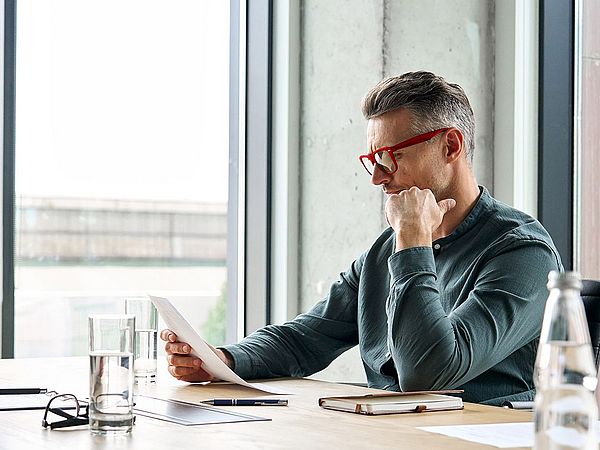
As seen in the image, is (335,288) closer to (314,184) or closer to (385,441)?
(385,441)

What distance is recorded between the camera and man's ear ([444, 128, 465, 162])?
2.34 m

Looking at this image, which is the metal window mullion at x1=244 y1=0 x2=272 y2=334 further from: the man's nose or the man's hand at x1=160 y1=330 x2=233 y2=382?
the man's hand at x1=160 y1=330 x2=233 y2=382

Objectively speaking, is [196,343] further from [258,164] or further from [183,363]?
[258,164]

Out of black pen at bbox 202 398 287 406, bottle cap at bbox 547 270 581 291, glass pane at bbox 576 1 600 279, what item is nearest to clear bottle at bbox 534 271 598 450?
bottle cap at bbox 547 270 581 291

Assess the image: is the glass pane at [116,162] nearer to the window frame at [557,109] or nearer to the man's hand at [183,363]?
the window frame at [557,109]

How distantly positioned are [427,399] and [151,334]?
590mm

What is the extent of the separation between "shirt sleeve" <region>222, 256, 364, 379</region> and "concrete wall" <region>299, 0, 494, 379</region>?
1440 millimetres

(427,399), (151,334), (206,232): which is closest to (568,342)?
(427,399)

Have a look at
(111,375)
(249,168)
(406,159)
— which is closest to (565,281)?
(111,375)

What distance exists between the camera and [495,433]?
1.40 meters

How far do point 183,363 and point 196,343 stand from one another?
9 centimetres

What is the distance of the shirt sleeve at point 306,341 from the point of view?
2191 mm

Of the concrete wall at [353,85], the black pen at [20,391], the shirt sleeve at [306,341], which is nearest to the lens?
the black pen at [20,391]

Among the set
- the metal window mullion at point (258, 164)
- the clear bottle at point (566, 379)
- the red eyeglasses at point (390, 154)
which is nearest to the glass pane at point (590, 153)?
the metal window mullion at point (258, 164)
